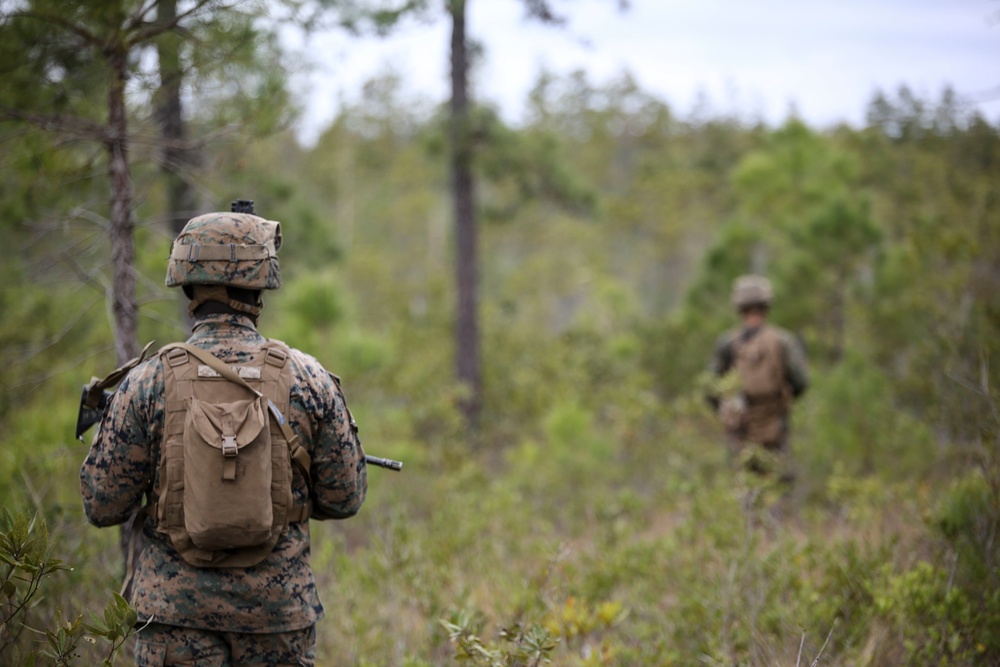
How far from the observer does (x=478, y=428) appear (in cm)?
1043

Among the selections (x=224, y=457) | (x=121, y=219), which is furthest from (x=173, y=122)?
(x=224, y=457)

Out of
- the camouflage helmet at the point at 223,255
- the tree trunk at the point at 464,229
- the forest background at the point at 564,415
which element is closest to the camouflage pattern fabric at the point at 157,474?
the camouflage helmet at the point at 223,255

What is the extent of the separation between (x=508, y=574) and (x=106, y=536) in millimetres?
2402

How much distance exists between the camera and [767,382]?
20.1 ft

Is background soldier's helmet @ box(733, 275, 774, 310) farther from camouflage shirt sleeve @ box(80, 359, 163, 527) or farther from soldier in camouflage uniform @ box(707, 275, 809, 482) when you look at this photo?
camouflage shirt sleeve @ box(80, 359, 163, 527)

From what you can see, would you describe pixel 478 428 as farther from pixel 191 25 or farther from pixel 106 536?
pixel 191 25

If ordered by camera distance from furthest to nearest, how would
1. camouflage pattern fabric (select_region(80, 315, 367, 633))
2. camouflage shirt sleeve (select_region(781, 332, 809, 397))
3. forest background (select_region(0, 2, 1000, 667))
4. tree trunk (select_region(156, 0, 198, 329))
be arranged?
camouflage shirt sleeve (select_region(781, 332, 809, 397)), tree trunk (select_region(156, 0, 198, 329)), forest background (select_region(0, 2, 1000, 667)), camouflage pattern fabric (select_region(80, 315, 367, 633))

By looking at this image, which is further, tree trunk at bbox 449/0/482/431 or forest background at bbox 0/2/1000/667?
tree trunk at bbox 449/0/482/431

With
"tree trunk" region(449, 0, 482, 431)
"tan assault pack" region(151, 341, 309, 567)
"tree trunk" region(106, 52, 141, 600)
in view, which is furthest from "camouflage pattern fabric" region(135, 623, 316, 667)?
"tree trunk" region(449, 0, 482, 431)

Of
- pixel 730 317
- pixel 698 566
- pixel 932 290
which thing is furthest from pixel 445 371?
pixel 698 566

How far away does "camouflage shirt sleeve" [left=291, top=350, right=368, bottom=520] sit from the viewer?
2486 mm

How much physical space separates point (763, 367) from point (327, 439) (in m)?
4.48

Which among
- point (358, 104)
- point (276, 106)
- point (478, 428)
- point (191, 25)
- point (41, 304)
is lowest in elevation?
point (478, 428)

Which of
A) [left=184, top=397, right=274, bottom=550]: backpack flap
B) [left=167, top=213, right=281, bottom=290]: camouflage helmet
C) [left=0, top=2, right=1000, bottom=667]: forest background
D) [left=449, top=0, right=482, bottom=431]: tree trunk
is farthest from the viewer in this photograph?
[left=449, top=0, right=482, bottom=431]: tree trunk
